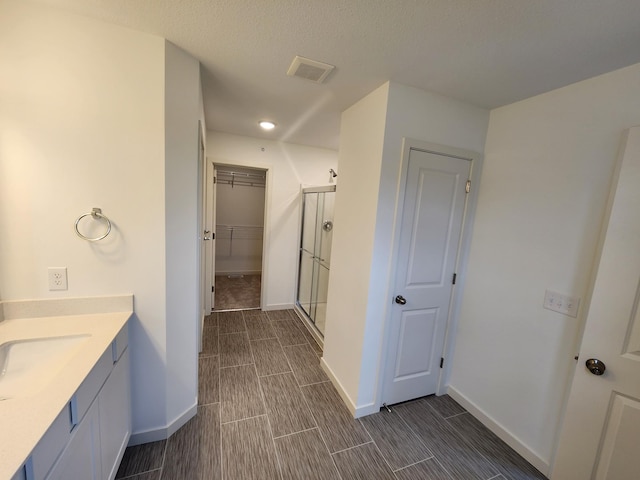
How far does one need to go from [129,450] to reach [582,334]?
271cm

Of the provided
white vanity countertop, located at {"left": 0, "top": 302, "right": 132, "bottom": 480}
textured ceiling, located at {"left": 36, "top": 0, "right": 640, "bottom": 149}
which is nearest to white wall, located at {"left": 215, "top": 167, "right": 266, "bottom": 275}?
textured ceiling, located at {"left": 36, "top": 0, "right": 640, "bottom": 149}

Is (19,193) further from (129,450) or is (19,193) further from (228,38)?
(129,450)

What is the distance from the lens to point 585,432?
53.2 inches

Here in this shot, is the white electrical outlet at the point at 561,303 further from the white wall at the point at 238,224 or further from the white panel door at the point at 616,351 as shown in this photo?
the white wall at the point at 238,224

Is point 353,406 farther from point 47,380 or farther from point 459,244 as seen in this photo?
point 47,380

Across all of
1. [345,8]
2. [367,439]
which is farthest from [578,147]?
[367,439]

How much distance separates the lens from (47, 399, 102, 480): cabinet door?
863 mm

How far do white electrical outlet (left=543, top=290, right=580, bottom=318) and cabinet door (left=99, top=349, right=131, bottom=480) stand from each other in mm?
2488

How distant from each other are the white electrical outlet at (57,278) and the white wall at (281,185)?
7.18 ft

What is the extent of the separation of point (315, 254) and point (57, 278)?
2433 mm

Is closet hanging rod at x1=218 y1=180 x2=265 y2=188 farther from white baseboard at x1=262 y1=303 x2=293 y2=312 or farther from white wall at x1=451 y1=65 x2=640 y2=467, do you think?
white wall at x1=451 y1=65 x2=640 y2=467

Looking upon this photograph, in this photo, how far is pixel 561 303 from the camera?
1.59m

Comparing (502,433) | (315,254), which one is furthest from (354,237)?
(502,433)

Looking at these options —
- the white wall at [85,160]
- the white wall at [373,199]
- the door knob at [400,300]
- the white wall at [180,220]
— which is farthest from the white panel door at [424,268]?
the white wall at [85,160]
